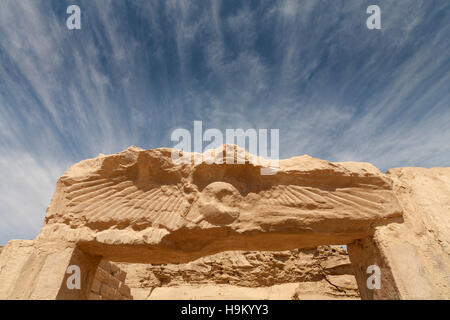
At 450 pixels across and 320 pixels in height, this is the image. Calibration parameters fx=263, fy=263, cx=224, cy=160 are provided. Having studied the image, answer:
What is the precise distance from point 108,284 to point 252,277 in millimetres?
4885

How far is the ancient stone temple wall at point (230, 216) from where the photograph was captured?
2363 millimetres

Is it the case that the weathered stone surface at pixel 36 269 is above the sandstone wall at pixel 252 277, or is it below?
below

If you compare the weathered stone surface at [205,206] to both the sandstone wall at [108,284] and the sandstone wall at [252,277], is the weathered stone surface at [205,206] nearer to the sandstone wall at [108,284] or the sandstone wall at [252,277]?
the sandstone wall at [108,284]

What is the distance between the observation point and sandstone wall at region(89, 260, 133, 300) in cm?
443

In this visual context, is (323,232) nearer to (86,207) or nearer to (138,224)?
(138,224)

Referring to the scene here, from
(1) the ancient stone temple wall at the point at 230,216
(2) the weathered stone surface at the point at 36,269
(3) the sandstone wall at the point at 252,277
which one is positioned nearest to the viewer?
(2) the weathered stone surface at the point at 36,269

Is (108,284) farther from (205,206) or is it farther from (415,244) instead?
(415,244)

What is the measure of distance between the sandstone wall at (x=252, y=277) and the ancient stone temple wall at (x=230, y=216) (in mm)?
5926

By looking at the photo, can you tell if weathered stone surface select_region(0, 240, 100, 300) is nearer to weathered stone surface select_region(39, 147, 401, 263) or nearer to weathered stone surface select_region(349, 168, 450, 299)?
weathered stone surface select_region(39, 147, 401, 263)

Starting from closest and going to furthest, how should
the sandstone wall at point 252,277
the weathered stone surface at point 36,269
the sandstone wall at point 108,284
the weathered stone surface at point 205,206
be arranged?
the weathered stone surface at point 36,269, the weathered stone surface at point 205,206, the sandstone wall at point 108,284, the sandstone wall at point 252,277

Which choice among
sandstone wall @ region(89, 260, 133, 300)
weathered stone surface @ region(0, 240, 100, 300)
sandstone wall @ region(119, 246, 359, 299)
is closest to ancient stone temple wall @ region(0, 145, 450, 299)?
weathered stone surface @ region(0, 240, 100, 300)

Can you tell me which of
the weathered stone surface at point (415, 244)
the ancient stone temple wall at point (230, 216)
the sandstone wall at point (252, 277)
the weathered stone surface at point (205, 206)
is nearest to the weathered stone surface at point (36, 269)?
the ancient stone temple wall at point (230, 216)

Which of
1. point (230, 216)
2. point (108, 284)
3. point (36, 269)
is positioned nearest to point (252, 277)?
point (108, 284)
